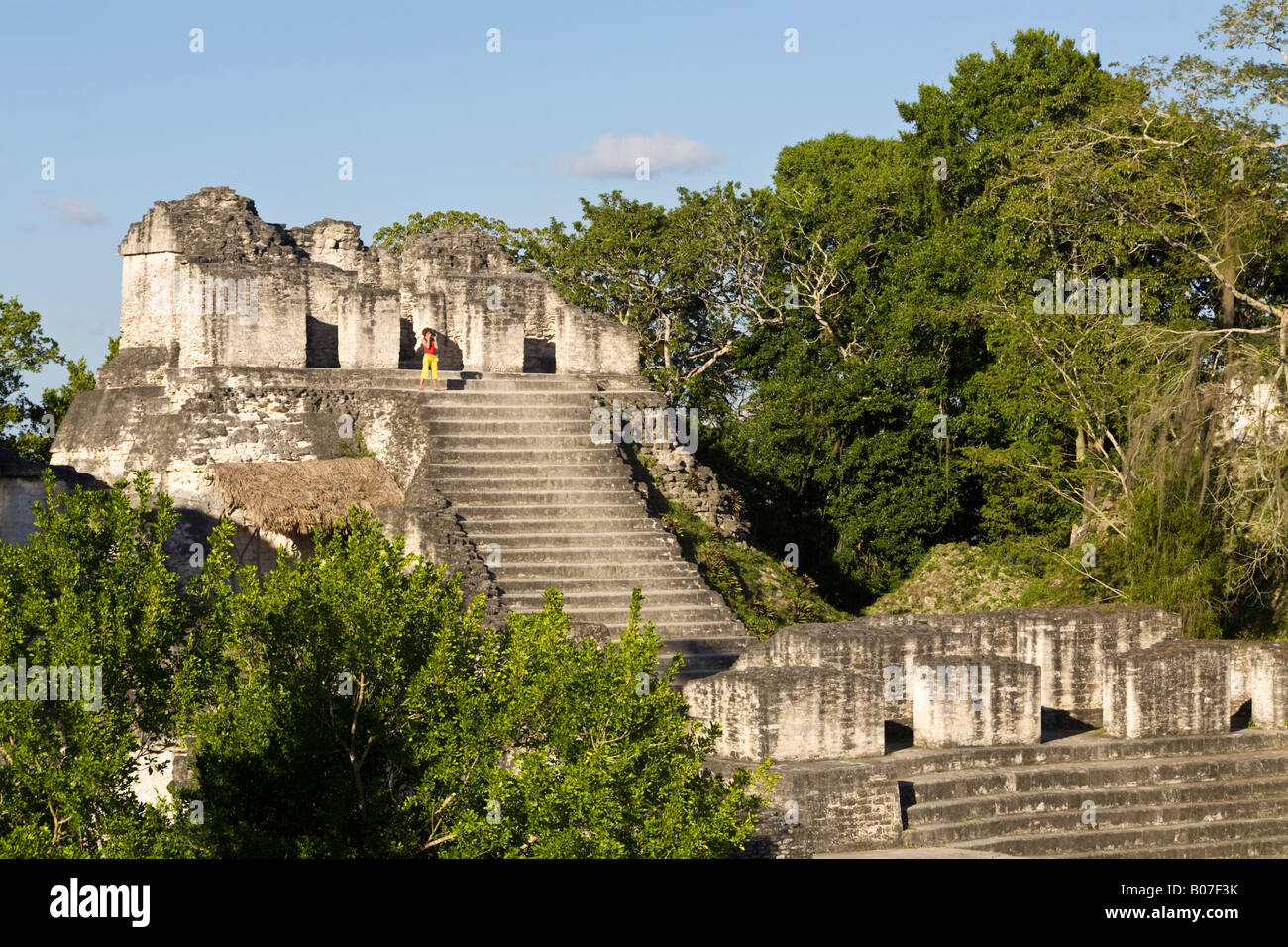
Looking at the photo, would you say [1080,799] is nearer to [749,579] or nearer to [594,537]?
[749,579]

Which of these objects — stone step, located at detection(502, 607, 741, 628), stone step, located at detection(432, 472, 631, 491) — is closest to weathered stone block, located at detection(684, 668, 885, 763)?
stone step, located at detection(502, 607, 741, 628)

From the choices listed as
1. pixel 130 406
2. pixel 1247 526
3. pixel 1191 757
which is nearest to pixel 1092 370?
pixel 1247 526

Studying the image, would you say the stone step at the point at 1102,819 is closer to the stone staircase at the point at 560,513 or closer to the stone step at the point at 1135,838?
the stone step at the point at 1135,838


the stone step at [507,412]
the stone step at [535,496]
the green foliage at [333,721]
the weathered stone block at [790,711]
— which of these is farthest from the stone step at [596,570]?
the green foliage at [333,721]

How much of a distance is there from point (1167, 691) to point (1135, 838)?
2016 mm

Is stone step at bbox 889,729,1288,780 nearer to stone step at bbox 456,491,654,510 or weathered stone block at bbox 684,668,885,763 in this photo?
weathered stone block at bbox 684,668,885,763

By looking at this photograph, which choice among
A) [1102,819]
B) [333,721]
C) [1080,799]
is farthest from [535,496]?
[333,721]

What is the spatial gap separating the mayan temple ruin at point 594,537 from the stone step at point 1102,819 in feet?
0.09

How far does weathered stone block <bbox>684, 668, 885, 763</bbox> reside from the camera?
46.0 feet

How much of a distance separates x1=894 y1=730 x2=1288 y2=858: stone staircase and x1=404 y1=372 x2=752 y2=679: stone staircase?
3549mm

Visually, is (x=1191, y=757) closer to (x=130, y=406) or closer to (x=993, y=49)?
(x=130, y=406)

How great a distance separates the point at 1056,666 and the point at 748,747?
5.02 m

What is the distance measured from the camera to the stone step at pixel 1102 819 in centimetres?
1386

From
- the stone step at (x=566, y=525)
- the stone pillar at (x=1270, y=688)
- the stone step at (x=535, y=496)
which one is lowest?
the stone pillar at (x=1270, y=688)
